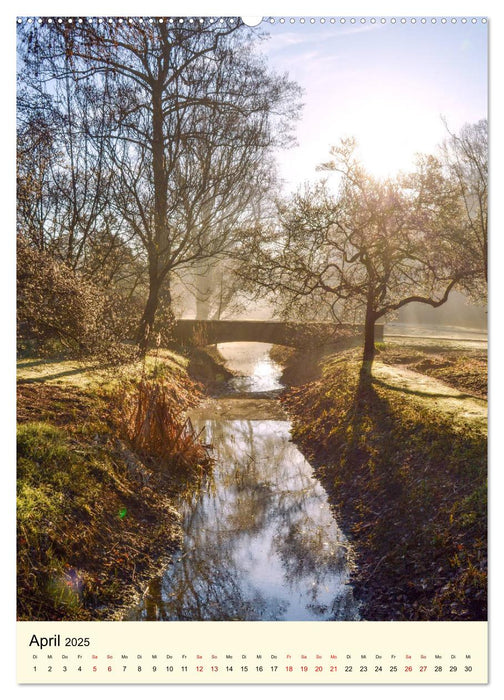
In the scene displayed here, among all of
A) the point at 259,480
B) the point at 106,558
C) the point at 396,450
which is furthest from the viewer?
the point at 259,480

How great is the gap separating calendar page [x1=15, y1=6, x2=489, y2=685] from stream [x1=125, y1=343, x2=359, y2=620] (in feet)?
0.12

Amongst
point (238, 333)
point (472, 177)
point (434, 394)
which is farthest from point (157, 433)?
point (238, 333)

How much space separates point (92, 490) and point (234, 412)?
7.79 meters

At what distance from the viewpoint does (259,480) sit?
9023mm

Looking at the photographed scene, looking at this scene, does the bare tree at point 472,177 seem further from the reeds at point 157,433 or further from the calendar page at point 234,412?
the reeds at point 157,433

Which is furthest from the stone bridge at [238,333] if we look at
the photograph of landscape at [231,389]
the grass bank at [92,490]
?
the grass bank at [92,490]

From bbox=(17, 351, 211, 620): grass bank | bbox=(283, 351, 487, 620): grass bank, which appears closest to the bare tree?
bbox=(283, 351, 487, 620): grass bank

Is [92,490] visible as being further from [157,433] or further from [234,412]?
[234,412]

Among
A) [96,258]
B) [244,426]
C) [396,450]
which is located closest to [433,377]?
[244,426]

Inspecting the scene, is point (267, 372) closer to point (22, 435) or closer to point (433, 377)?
point (433, 377)

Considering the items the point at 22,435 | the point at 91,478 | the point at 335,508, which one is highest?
the point at 22,435

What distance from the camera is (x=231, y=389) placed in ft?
58.4
